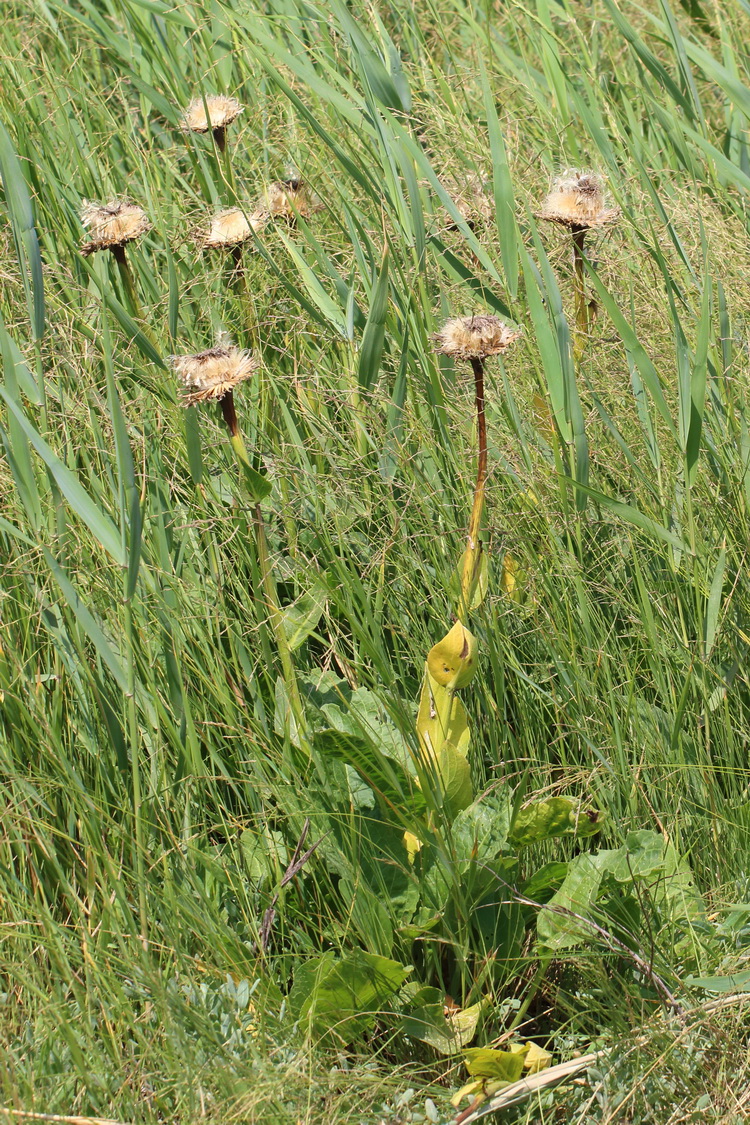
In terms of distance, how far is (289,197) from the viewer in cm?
154

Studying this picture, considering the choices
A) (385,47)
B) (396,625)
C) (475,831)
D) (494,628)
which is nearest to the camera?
(475,831)

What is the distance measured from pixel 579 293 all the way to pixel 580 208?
117 millimetres

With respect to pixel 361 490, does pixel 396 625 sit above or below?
below

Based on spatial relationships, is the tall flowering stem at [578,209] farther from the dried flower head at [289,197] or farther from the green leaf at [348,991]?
the green leaf at [348,991]

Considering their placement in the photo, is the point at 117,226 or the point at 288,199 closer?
A: the point at 117,226

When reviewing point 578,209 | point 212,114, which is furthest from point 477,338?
point 212,114

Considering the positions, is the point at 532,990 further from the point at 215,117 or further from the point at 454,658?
the point at 215,117

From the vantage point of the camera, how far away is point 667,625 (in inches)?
48.7

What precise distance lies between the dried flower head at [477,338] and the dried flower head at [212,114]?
68 cm

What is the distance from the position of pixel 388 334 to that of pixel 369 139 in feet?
1.46

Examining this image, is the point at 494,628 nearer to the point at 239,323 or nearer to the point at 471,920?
the point at 471,920

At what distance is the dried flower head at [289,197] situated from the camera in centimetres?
158

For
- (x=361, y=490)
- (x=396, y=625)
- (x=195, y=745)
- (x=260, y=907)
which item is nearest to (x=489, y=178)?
(x=361, y=490)

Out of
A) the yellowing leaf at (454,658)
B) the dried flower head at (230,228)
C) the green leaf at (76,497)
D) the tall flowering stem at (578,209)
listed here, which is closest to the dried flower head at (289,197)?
the dried flower head at (230,228)
